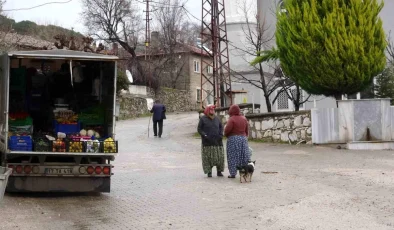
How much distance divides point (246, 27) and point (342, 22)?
1216 centimetres

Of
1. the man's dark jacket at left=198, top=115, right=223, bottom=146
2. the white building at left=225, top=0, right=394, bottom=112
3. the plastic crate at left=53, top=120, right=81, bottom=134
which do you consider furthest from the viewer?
the white building at left=225, top=0, right=394, bottom=112

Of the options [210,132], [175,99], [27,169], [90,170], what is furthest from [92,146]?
[175,99]

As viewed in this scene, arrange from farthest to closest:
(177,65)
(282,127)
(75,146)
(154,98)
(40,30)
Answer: (40,30) → (177,65) → (154,98) → (282,127) → (75,146)

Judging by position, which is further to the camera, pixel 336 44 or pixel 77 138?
pixel 336 44

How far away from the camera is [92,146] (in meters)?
11.3

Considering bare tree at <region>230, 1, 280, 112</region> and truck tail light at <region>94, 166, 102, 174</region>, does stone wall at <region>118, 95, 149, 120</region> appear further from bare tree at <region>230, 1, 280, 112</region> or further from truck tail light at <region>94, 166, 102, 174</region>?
truck tail light at <region>94, 166, 102, 174</region>

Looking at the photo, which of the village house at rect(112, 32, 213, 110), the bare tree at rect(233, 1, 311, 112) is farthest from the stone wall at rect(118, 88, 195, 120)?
the bare tree at rect(233, 1, 311, 112)


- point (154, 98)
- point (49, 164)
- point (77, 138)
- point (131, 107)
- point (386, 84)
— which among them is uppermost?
point (154, 98)

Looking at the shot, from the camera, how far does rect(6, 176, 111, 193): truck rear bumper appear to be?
36.1 ft

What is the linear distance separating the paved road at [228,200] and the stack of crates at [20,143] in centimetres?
93

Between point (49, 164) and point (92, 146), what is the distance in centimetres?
82

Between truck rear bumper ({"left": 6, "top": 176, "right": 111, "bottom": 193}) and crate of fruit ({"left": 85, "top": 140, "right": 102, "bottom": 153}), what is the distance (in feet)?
1.68

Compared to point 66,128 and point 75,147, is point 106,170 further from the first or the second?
point 66,128

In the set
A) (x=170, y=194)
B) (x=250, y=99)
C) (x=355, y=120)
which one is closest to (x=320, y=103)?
(x=250, y=99)
